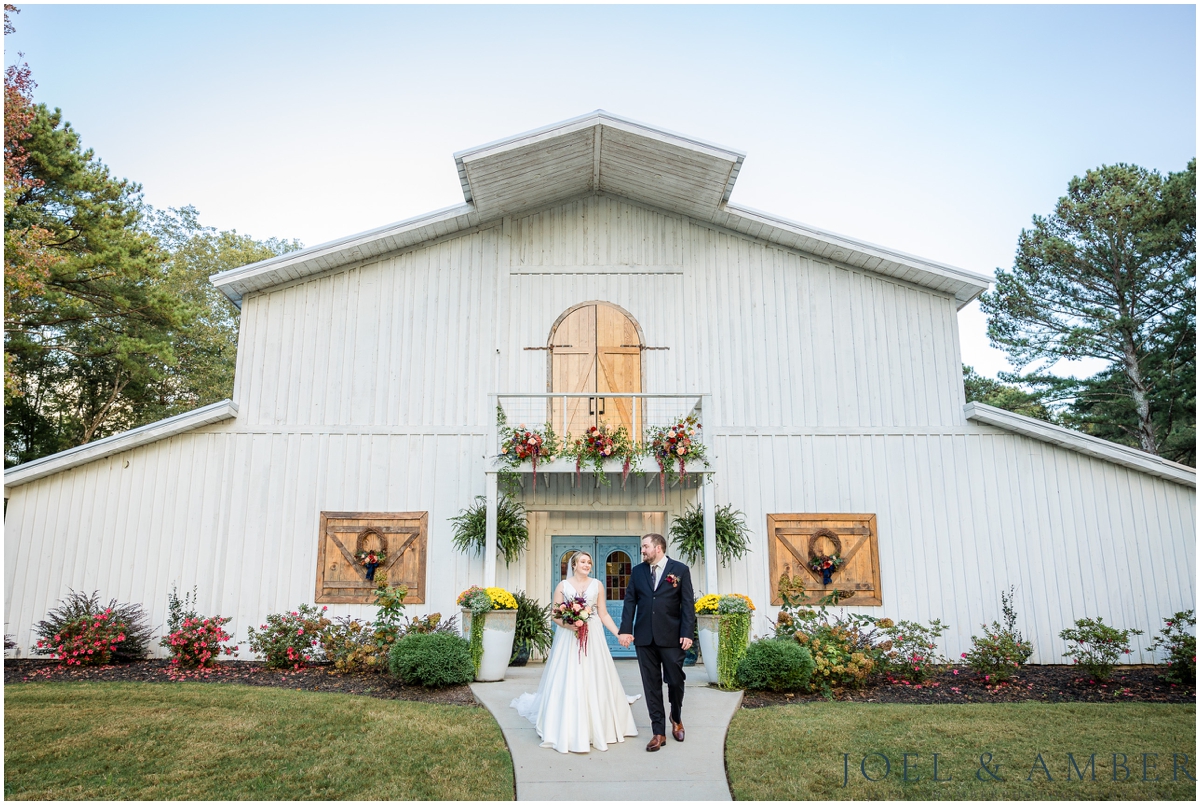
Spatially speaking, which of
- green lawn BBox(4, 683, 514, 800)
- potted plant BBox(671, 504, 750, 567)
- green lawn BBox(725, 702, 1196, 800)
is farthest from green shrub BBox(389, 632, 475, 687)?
potted plant BBox(671, 504, 750, 567)

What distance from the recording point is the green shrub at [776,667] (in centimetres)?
891

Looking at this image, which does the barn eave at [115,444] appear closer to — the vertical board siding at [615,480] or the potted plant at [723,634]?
the vertical board siding at [615,480]

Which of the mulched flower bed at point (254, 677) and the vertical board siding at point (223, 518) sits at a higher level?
the vertical board siding at point (223, 518)

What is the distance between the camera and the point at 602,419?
12383 mm

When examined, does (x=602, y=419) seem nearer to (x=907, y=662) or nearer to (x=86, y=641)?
(x=907, y=662)

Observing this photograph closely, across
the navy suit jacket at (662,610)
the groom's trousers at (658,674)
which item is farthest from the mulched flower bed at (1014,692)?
the navy suit jacket at (662,610)

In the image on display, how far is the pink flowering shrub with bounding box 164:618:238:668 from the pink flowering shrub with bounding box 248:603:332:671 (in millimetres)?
503

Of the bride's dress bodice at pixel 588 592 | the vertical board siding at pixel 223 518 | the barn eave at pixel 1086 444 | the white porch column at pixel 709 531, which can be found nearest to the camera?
the bride's dress bodice at pixel 588 592

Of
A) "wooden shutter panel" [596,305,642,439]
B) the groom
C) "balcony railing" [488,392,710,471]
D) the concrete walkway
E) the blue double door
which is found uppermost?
"wooden shutter panel" [596,305,642,439]

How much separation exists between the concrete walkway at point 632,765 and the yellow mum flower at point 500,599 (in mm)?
2000

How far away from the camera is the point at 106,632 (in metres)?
10.8

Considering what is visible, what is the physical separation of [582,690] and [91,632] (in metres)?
8.15

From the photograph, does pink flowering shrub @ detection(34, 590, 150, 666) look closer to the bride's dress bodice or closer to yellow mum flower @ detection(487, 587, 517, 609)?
yellow mum flower @ detection(487, 587, 517, 609)

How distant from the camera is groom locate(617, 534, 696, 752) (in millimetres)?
6539
